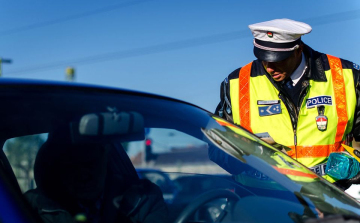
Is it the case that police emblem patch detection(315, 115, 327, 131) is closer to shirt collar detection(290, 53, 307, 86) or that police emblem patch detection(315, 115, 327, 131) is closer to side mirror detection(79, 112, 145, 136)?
shirt collar detection(290, 53, 307, 86)

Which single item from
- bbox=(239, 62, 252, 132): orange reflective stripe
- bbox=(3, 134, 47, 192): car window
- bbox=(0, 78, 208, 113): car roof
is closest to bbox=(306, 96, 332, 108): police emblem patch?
bbox=(239, 62, 252, 132): orange reflective stripe

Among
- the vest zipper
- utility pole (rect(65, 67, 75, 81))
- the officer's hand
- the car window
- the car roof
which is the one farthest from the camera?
utility pole (rect(65, 67, 75, 81))

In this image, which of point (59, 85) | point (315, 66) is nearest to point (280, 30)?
point (315, 66)

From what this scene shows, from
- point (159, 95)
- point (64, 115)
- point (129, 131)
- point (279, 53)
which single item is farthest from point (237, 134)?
point (279, 53)

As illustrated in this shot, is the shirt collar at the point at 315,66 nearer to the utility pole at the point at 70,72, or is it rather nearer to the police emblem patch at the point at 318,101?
the police emblem patch at the point at 318,101

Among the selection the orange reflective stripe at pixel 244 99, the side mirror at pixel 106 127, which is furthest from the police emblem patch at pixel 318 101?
the side mirror at pixel 106 127

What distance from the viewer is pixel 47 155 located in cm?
197

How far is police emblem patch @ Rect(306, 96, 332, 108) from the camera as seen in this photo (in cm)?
346

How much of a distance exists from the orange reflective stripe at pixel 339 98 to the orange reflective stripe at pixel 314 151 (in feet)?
0.16

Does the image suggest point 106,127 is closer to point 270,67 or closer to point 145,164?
point 145,164

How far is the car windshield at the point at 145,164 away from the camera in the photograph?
1.89m

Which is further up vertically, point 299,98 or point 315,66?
point 315,66

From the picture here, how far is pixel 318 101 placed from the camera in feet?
11.4

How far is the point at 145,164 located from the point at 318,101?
1661mm
